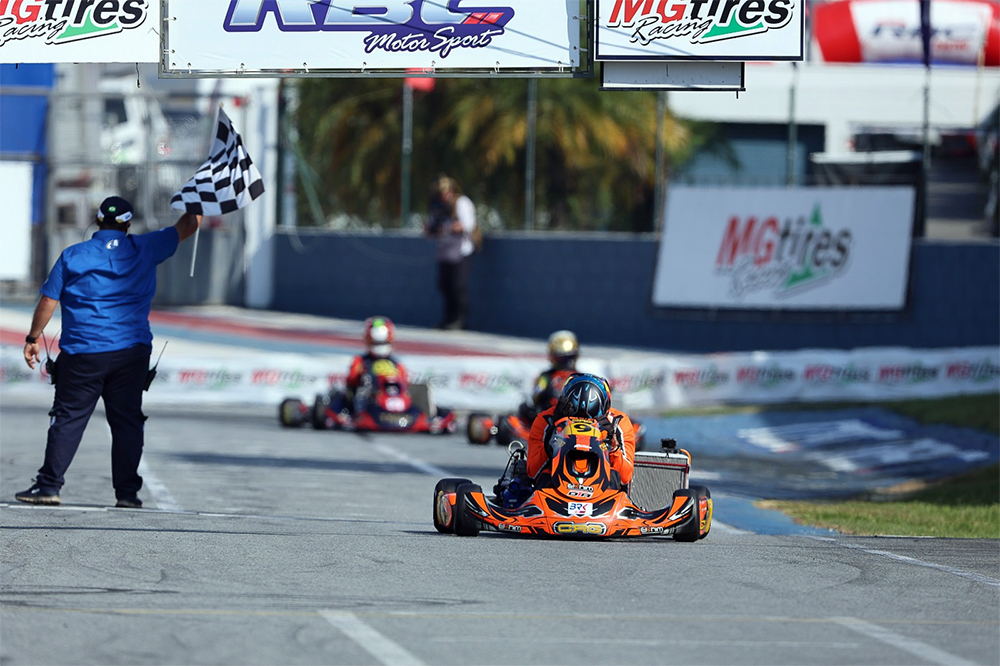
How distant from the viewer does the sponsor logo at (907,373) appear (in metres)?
20.5

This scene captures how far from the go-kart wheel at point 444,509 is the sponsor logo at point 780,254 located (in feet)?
46.9

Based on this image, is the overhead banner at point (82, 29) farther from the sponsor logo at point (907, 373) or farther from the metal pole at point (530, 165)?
the metal pole at point (530, 165)

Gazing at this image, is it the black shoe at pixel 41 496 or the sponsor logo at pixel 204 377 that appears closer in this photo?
the black shoe at pixel 41 496

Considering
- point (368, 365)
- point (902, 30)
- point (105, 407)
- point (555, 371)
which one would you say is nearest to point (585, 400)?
point (105, 407)

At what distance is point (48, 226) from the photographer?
87.1ft

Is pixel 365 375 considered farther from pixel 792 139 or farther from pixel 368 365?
pixel 792 139

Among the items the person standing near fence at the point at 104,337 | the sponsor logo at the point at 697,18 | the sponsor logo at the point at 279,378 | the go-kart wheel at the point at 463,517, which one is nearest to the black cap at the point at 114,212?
the person standing near fence at the point at 104,337

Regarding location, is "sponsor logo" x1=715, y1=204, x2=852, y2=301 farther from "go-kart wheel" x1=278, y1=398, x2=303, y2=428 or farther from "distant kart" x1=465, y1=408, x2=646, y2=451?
"go-kart wheel" x1=278, y1=398, x2=303, y2=428

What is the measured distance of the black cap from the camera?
400 inches

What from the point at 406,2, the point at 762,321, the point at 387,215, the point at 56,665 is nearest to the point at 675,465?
the point at 406,2

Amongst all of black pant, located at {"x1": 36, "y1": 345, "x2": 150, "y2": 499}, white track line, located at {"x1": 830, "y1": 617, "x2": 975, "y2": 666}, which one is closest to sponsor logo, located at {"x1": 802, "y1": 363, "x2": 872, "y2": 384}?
black pant, located at {"x1": 36, "y1": 345, "x2": 150, "y2": 499}

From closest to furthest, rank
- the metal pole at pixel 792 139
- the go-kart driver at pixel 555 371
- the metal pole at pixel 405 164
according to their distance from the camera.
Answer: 1. the go-kart driver at pixel 555 371
2. the metal pole at pixel 792 139
3. the metal pole at pixel 405 164

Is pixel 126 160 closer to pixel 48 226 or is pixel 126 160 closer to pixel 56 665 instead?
pixel 48 226

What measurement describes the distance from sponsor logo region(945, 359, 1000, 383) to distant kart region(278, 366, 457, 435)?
22.2 feet
